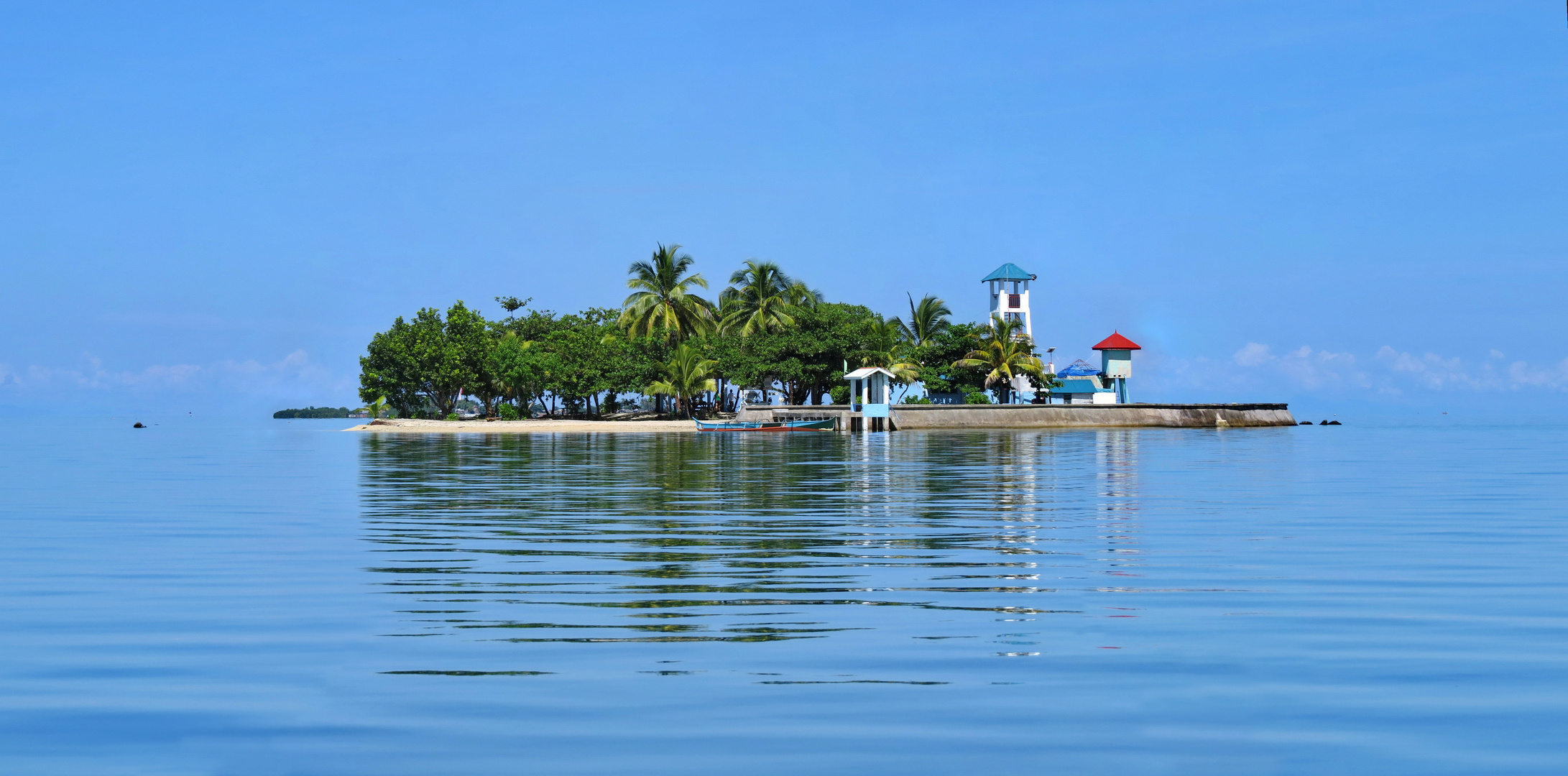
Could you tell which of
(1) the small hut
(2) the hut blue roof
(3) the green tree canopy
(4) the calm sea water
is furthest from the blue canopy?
(4) the calm sea water

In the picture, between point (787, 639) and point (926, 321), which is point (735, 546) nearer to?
point (787, 639)

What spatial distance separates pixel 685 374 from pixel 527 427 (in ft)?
42.0

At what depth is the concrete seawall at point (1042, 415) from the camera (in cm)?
6912

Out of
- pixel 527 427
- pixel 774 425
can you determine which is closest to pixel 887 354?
pixel 774 425

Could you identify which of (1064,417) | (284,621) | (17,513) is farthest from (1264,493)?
(1064,417)

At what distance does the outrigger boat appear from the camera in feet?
226

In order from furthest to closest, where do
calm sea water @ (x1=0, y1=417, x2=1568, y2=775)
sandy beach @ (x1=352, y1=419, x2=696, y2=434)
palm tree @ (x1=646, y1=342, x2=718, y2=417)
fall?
palm tree @ (x1=646, y1=342, x2=718, y2=417)
sandy beach @ (x1=352, y1=419, x2=696, y2=434)
calm sea water @ (x1=0, y1=417, x2=1568, y2=775)

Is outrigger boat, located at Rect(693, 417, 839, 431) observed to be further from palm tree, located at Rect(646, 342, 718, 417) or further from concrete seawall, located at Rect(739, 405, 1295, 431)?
palm tree, located at Rect(646, 342, 718, 417)

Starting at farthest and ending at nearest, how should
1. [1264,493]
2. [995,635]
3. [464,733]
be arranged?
1. [1264,493]
2. [995,635]
3. [464,733]

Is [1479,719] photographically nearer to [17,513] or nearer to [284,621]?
[284,621]

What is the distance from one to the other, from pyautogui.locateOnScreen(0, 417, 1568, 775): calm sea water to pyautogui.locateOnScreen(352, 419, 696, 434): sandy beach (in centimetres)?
5705

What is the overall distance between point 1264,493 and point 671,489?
1140 cm

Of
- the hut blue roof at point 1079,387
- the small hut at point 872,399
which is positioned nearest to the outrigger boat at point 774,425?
the small hut at point 872,399

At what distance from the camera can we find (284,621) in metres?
8.53
